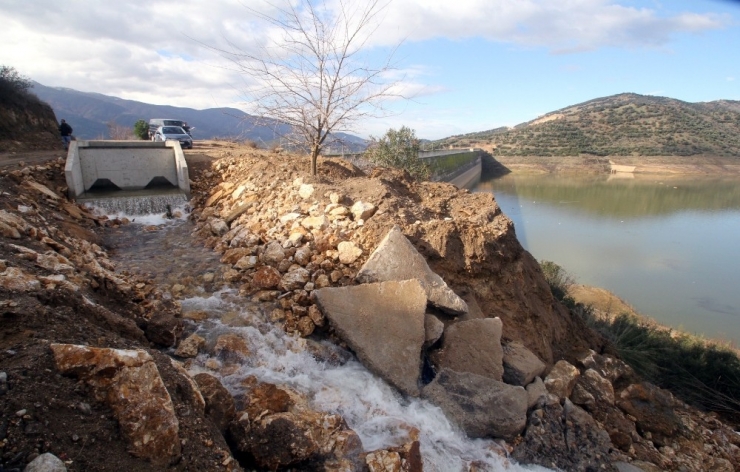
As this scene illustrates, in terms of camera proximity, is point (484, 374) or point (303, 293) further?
point (303, 293)

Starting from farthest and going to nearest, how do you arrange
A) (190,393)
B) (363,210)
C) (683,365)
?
1. (683,365)
2. (363,210)
3. (190,393)

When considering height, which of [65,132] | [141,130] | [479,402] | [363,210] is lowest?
[479,402]

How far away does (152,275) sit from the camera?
5.22m

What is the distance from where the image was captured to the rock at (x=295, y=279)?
183 inches

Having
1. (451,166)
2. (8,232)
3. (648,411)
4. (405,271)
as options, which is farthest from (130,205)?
(451,166)

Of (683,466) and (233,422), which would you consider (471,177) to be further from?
(233,422)

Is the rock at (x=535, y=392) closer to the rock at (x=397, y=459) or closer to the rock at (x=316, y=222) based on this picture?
the rock at (x=397, y=459)

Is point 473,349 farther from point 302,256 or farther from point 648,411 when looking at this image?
point 648,411

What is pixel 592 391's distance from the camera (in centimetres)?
495

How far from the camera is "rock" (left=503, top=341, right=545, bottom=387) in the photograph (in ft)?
13.9

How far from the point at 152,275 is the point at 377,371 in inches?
129

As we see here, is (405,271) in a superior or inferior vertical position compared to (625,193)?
superior

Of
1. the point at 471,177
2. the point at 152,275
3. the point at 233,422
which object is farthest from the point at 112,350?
the point at 471,177

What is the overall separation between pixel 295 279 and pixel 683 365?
27.1 ft
